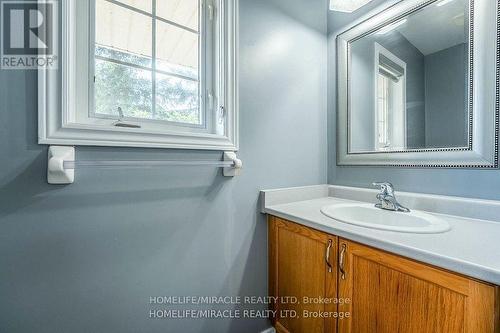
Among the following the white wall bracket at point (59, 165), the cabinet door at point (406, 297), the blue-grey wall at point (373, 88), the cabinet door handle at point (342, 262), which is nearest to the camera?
the cabinet door at point (406, 297)

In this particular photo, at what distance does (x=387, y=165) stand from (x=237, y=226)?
86cm

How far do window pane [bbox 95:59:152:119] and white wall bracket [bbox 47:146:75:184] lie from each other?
0.71 ft

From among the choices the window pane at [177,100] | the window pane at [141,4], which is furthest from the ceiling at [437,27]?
the window pane at [141,4]

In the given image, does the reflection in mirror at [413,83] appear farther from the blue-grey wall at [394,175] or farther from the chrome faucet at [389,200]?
the chrome faucet at [389,200]

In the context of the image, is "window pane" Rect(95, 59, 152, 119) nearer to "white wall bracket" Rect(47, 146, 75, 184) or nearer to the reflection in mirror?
"white wall bracket" Rect(47, 146, 75, 184)

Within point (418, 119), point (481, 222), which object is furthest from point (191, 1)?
point (481, 222)

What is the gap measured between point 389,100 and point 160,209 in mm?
1281

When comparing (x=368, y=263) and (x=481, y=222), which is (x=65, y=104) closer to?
(x=368, y=263)

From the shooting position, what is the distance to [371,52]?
1251mm

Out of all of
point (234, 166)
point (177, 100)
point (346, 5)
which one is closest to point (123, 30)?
point (177, 100)

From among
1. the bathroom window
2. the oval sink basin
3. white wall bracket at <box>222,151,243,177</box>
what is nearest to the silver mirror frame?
the bathroom window

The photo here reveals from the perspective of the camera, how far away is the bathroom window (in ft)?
3.67

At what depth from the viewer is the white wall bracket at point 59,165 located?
66cm

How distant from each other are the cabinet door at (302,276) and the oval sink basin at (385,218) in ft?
0.48
